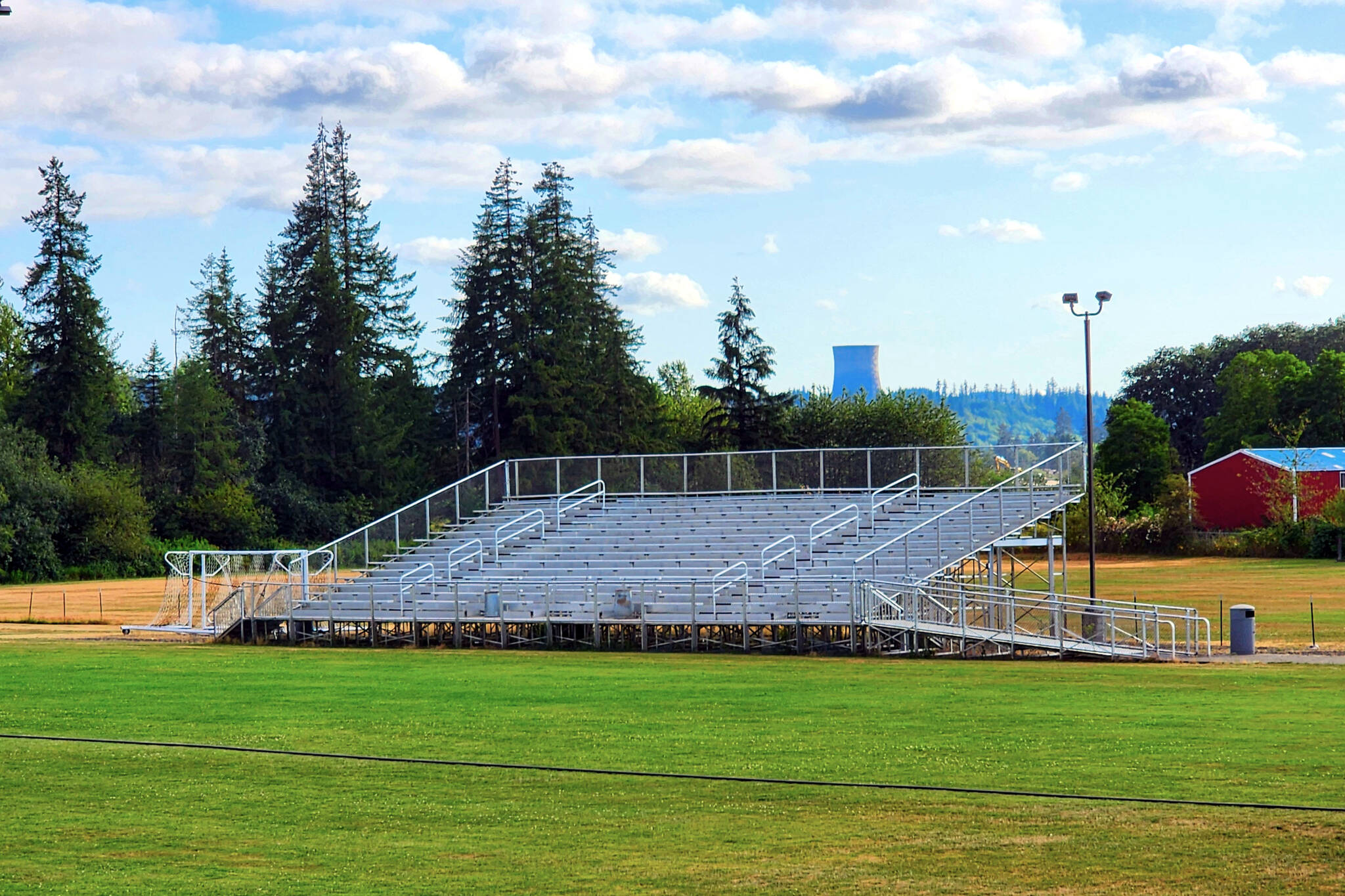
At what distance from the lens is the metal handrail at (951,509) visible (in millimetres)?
34500

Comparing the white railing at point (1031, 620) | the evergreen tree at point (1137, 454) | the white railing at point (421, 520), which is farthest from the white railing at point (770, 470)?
the evergreen tree at point (1137, 454)

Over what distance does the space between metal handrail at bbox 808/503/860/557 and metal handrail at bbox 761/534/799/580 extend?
1.25ft

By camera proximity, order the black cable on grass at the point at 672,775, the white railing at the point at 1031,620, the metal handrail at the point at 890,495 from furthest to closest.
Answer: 1. the metal handrail at the point at 890,495
2. the white railing at the point at 1031,620
3. the black cable on grass at the point at 672,775

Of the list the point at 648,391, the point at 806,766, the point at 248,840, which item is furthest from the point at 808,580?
the point at 648,391

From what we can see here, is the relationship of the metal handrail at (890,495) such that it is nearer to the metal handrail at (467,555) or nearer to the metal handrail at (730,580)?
the metal handrail at (730,580)

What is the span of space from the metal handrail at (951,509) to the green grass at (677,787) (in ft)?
33.7

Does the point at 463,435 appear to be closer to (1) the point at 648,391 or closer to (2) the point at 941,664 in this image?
(1) the point at 648,391

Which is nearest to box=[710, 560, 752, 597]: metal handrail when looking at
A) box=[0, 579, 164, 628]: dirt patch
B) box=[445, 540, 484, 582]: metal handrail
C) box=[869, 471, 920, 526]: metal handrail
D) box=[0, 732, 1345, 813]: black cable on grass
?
box=[869, 471, 920, 526]: metal handrail

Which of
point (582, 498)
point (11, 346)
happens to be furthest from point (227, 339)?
point (582, 498)

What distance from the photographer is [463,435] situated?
90250 mm

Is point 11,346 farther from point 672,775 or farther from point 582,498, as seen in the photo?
point 672,775

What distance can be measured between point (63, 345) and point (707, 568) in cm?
5540

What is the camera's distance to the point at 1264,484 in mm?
87750

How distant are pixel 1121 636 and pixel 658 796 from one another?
1886 cm
